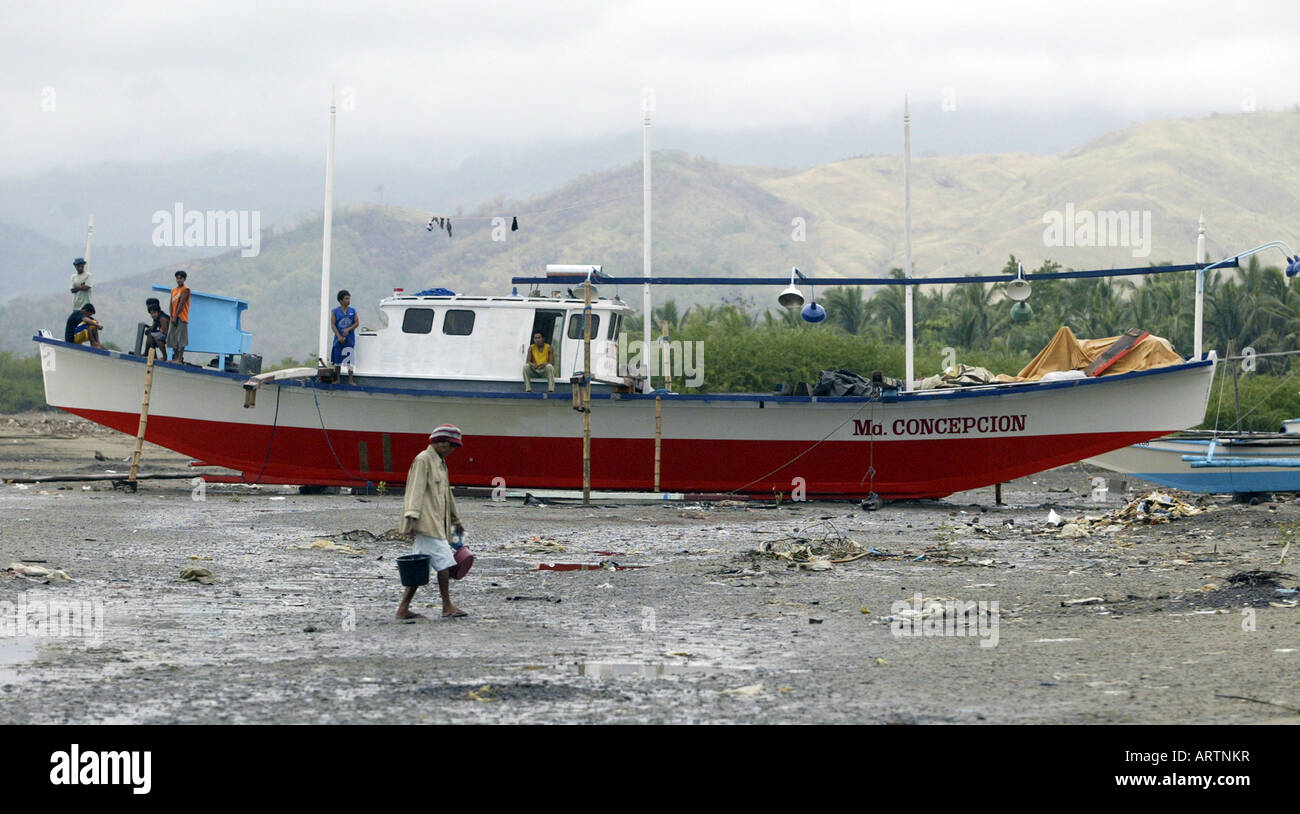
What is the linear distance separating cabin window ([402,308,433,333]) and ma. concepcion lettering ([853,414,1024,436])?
269 inches

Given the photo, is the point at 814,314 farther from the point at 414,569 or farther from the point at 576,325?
the point at 414,569

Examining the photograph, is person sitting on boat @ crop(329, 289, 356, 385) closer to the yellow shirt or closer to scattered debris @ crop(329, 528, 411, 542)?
the yellow shirt

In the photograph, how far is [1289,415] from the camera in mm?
36125

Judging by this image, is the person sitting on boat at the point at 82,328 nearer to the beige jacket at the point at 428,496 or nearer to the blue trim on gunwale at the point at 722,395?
the blue trim on gunwale at the point at 722,395

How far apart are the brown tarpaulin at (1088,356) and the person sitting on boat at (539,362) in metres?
7.32

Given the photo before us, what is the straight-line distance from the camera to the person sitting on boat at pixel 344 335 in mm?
20781

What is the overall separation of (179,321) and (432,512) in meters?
13.4

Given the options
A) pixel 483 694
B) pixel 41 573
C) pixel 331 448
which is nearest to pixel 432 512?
pixel 483 694

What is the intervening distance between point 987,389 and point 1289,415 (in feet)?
66.5

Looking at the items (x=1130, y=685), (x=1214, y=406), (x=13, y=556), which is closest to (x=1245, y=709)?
(x=1130, y=685)

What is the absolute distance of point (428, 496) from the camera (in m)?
9.31

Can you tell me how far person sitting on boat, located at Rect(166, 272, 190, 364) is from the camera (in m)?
21.1
